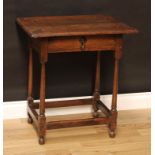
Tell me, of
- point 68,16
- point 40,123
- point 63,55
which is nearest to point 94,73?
point 63,55

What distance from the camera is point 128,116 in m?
3.14

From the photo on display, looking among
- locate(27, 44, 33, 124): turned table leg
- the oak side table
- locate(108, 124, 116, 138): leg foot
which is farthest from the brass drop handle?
locate(108, 124, 116, 138): leg foot

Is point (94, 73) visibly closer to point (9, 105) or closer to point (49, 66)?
point (49, 66)

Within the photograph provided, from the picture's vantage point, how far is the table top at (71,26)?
2.39m

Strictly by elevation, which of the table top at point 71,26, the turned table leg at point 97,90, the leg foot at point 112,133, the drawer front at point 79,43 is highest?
the table top at point 71,26

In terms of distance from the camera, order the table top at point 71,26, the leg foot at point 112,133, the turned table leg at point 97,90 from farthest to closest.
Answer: the turned table leg at point 97,90
the leg foot at point 112,133
the table top at point 71,26

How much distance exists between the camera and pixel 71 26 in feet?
8.42

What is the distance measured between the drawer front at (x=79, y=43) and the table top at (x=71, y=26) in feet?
0.19

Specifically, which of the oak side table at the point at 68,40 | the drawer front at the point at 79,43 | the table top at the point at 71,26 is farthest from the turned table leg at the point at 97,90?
the drawer front at the point at 79,43

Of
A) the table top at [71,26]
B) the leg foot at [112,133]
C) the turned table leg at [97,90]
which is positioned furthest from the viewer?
the turned table leg at [97,90]

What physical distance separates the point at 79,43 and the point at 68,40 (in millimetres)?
71

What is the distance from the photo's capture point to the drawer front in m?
2.45

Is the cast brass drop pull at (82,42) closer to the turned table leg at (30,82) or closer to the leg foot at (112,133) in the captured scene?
the turned table leg at (30,82)

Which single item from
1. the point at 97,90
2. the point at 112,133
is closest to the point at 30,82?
the point at 97,90
